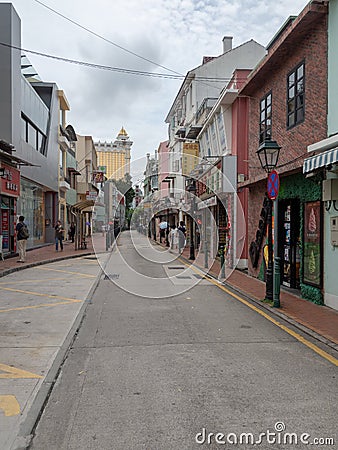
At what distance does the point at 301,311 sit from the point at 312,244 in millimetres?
1857

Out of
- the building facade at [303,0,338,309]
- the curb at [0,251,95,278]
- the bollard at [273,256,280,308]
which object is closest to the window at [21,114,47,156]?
the curb at [0,251,95,278]

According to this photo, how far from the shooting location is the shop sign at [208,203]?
22922 millimetres

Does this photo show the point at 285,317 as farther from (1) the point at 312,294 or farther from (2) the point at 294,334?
(1) the point at 312,294

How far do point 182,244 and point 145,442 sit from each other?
26.6m

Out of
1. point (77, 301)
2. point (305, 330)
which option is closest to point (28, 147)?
point (77, 301)

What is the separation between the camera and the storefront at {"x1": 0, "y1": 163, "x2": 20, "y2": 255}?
21.1 metres

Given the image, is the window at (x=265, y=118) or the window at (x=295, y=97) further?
the window at (x=265, y=118)

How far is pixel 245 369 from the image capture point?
6.14 metres

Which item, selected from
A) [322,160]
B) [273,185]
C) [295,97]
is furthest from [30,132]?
[322,160]

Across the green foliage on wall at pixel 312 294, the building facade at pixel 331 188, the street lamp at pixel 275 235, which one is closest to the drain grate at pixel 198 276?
the green foliage on wall at pixel 312 294

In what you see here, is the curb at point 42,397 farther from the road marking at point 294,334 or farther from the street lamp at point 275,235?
the street lamp at point 275,235

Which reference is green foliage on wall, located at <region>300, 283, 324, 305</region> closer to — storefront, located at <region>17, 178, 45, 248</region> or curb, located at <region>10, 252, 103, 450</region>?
curb, located at <region>10, 252, 103, 450</region>

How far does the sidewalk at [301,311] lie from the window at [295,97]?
4354 mm

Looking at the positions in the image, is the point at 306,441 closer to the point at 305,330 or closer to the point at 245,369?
the point at 245,369
